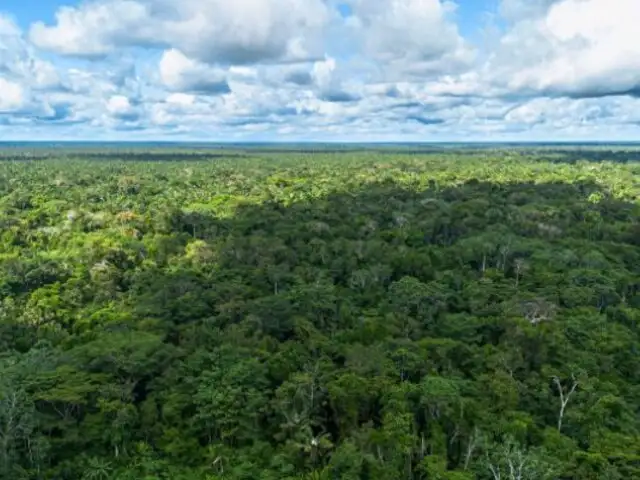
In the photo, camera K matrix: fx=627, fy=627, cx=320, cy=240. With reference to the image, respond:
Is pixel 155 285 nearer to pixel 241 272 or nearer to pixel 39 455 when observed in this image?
pixel 241 272

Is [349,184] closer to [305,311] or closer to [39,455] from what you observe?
[305,311]

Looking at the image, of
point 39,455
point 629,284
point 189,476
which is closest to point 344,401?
point 189,476

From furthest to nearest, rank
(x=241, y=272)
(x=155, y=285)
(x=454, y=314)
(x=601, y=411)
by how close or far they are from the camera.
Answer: (x=241, y=272), (x=155, y=285), (x=454, y=314), (x=601, y=411)

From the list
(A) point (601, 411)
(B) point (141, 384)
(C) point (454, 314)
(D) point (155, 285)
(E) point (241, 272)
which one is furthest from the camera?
(E) point (241, 272)

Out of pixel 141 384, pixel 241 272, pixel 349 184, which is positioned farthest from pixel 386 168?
pixel 141 384

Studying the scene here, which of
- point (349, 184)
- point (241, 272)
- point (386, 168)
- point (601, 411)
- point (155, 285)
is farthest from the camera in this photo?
point (386, 168)

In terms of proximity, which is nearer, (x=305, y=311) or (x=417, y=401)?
(x=417, y=401)
